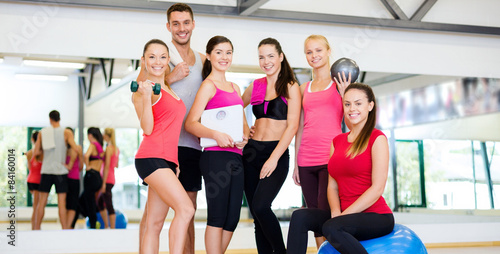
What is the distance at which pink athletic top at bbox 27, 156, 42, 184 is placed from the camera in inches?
209

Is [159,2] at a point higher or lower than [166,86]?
higher

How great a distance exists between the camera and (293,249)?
2.77 m

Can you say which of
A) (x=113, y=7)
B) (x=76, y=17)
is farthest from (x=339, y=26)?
(x=76, y=17)

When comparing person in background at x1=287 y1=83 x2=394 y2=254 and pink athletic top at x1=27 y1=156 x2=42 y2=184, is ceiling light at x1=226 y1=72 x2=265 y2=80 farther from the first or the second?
person in background at x1=287 y1=83 x2=394 y2=254

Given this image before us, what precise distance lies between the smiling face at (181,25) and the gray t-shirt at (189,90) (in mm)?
192

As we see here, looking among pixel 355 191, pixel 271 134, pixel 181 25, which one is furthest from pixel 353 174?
pixel 181 25

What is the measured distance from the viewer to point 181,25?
3.35 meters

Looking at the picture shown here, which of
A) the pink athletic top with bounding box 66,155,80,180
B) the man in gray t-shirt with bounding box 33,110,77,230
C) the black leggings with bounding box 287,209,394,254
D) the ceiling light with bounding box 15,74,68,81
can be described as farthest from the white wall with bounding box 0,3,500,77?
the black leggings with bounding box 287,209,394,254

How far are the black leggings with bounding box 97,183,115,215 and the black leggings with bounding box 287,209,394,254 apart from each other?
3.41m

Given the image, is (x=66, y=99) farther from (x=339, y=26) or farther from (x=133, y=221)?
(x=339, y=26)

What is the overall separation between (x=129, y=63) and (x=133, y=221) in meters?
1.73

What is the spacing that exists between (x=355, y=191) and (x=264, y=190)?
597 mm

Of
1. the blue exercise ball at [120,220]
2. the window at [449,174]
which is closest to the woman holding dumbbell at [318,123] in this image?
the blue exercise ball at [120,220]

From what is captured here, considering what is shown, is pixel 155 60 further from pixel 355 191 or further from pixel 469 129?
pixel 469 129
